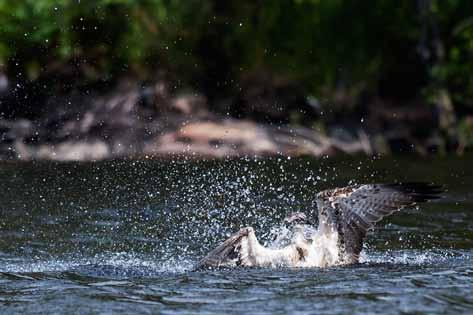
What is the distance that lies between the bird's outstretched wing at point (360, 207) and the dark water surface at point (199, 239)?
22 centimetres

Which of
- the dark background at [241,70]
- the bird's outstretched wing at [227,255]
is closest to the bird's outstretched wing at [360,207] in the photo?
the bird's outstretched wing at [227,255]

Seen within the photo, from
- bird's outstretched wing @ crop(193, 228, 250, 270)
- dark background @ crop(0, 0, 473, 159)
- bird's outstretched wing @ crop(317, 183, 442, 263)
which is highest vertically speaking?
dark background @ crop(0, 0, 473, 159)

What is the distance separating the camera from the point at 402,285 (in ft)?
22.5

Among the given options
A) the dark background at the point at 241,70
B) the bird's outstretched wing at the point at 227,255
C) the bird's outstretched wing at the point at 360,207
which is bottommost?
the bird's outstretched wing at the point at 227,255

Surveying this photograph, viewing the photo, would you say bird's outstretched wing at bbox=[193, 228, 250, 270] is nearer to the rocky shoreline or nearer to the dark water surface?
the dark water surface

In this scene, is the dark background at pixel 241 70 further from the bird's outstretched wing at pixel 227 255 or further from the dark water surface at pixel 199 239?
the bird's outstretched wing at pixel 227 255

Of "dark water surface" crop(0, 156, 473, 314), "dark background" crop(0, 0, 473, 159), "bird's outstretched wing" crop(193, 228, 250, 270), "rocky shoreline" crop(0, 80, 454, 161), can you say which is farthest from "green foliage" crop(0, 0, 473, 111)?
"bird's outstretched wing" crop(193, 228, 250, 270)

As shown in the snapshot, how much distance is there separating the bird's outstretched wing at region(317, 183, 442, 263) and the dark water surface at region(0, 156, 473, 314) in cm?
22

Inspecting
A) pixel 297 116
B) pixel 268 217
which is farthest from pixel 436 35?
pixel 268 217

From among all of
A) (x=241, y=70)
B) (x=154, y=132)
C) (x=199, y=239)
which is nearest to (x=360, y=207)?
(x=199, y=239)

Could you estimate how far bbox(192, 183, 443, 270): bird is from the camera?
7.44 meters

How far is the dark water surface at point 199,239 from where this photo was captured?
6.61m

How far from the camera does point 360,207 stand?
753 centimetres

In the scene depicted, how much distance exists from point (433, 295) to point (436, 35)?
28.6ft
